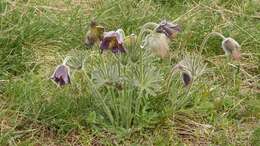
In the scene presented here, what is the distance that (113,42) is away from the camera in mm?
2201

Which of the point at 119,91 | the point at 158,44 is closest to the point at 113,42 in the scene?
the point at 158,44

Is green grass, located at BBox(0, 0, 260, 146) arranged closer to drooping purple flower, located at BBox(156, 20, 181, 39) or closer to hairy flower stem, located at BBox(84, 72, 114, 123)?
hairy flower stem, located at BBox(84, 72, 114, 123)

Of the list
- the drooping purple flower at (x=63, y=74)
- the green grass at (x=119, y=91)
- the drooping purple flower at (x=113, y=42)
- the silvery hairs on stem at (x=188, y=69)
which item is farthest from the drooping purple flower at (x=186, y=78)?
the drooping purple flower at (x=63, y=74)

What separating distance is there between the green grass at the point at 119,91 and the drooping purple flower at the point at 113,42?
134 mm

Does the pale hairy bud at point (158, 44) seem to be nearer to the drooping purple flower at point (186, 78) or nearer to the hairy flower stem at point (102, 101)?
the drooping purple flower at point (186, 78)

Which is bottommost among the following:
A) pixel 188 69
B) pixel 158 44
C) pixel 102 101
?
pixel 102 101

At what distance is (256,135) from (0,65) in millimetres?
1146

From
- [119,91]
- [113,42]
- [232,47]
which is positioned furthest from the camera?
[119,91]

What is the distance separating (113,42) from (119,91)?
287mm

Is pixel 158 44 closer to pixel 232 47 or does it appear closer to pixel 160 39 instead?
pixel 160 39

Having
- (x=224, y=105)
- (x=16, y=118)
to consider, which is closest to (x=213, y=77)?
(x=224, y=105)

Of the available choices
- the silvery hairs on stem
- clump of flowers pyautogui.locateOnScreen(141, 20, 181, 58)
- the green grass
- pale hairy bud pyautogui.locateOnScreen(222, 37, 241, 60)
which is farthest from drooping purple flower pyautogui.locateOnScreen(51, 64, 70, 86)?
pale hairy bud pyautogui.locateOnScreen(222, 37, 241, 60)

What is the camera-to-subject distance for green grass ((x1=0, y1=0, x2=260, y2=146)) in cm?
243

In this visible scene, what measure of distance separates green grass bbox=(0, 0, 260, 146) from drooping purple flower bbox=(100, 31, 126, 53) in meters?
0.13
